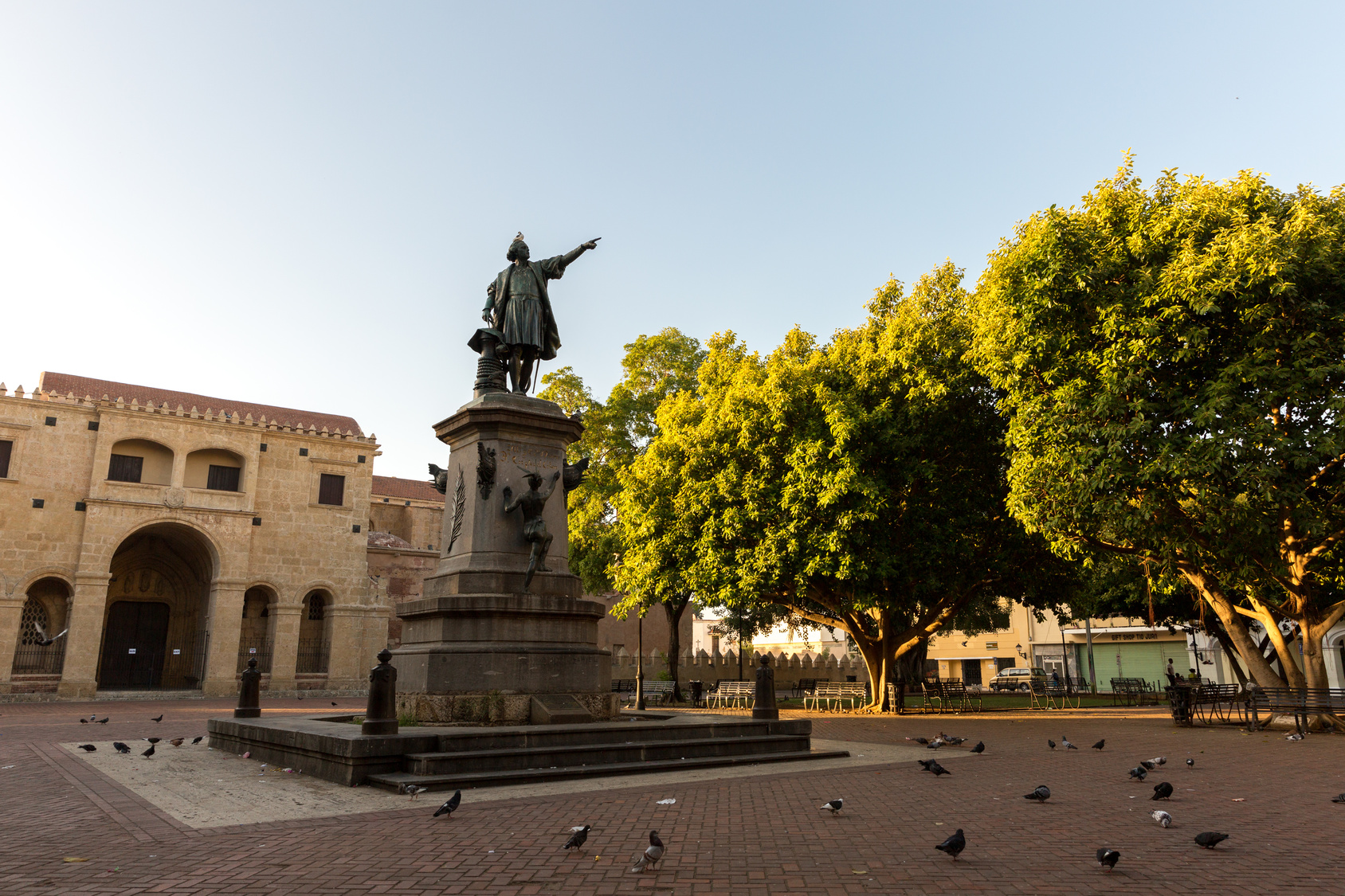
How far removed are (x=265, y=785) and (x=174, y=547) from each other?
3767 cm

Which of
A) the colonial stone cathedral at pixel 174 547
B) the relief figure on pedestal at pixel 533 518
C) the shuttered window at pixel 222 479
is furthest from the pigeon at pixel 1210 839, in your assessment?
the shuttered window at pixel 222 479

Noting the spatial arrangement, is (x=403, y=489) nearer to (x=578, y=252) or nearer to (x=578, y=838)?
(x=578, y=252)

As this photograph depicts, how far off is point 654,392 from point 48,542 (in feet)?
85.8

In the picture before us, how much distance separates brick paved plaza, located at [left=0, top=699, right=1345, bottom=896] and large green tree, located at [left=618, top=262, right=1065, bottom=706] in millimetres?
10533

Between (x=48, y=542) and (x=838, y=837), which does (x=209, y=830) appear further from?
(x=48, y=542)

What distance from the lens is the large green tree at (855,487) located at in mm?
22078

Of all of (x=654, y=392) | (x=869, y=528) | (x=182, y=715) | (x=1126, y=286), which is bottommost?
(x=182, y=715)

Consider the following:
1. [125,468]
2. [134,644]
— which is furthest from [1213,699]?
[134,644]

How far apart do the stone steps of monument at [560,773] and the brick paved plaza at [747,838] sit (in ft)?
1.38

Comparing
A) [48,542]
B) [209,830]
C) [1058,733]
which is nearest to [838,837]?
[209,830]

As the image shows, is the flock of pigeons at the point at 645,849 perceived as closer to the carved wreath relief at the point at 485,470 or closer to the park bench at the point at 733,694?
the carved wreath relief at the point at 485,470

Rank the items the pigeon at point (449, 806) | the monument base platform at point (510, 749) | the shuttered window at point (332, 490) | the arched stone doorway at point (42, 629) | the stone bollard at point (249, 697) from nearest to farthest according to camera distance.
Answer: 1. the pigeon at point (449, 806)
2. the monument base platform at point (510, 749)
3. the stone bollard at point (249, 697)
4. the arched stone doorway at point (42, 629)
5. the shuttered window at point (332, 490)

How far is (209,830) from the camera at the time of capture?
729 cm

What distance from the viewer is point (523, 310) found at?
14.3 metres
